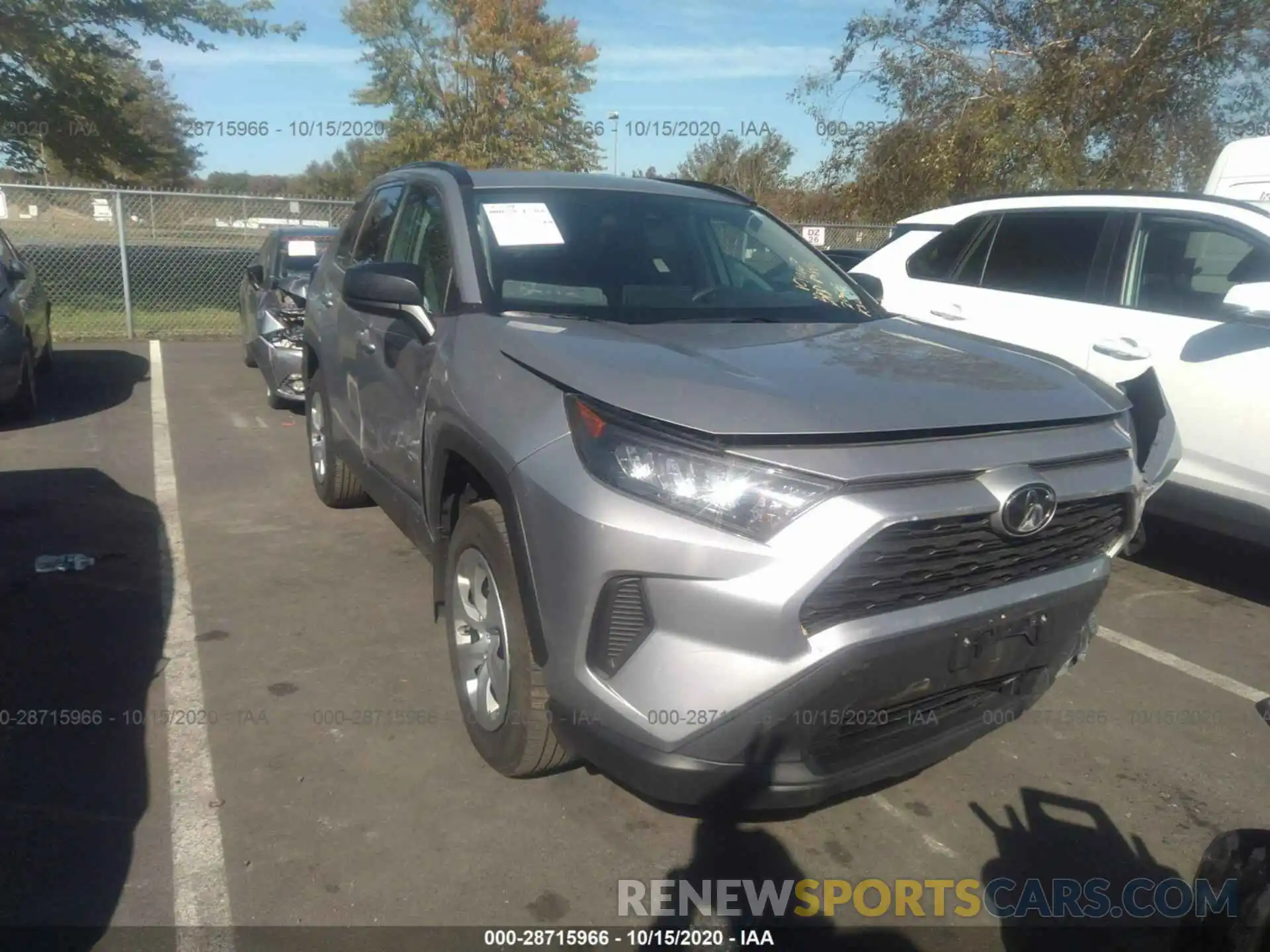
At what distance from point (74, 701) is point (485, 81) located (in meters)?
32.1

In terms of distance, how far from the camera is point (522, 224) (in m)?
3.81

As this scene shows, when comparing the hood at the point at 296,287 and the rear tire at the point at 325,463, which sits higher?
the hood at the point at 296,287

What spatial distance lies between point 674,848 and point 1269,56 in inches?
552

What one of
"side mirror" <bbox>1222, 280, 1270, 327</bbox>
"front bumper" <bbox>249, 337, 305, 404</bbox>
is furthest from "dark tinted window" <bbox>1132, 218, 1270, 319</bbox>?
"front bumper" <bbox>249, 337, 305, 404</bbox>

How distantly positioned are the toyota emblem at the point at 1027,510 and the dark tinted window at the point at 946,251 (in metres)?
4.16

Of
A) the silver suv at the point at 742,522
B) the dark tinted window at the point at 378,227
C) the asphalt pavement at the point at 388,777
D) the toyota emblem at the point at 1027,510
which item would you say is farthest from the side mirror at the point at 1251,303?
the dark tinted window at the point at 378,227

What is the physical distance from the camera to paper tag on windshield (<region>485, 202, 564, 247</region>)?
376 centimetres

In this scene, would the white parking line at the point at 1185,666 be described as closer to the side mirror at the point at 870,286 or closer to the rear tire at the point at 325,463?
the side mirror at the point at 870,286

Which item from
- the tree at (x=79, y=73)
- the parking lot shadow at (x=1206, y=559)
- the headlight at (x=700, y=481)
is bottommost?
the parking lot shadow at (x=1206, y=559)

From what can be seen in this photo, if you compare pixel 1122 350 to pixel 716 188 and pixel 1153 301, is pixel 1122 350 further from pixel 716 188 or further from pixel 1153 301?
pixel 716 188

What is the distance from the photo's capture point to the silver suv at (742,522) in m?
2.39

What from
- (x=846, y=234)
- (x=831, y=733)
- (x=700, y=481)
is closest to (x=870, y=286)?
(x=700, y=481)

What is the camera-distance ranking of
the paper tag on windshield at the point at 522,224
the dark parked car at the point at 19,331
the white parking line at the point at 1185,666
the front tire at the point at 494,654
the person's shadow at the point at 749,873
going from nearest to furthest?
1. the person's shadow at the point at 749,873
2. the front tire at the point at 494,654
3. the paper tag on windshield at the point at 522,224
4. the white parking line at the point at 1185,666
5. the dark parked car at the point at 19,331

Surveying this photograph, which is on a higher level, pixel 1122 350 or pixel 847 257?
pixel 847 257
